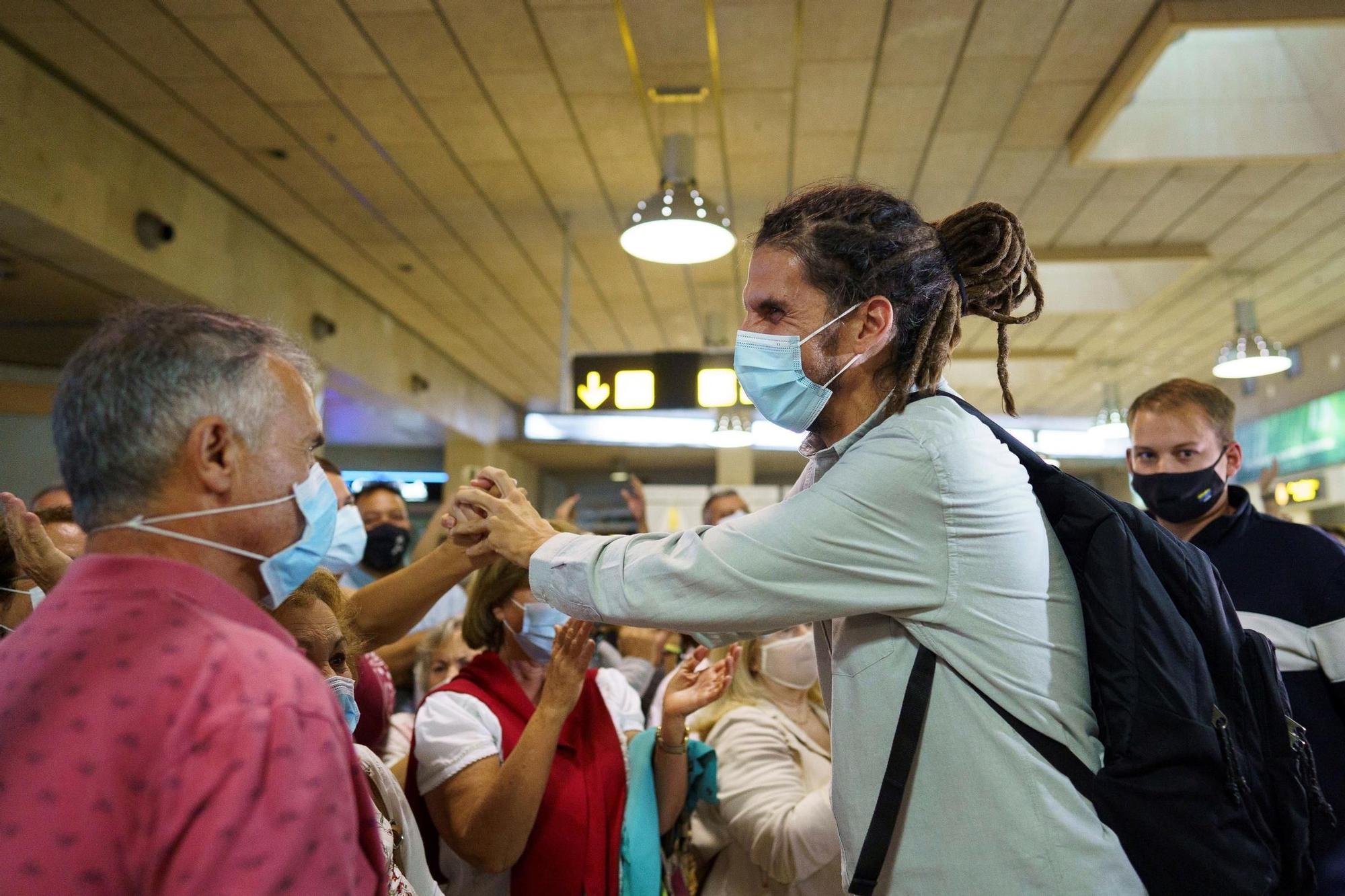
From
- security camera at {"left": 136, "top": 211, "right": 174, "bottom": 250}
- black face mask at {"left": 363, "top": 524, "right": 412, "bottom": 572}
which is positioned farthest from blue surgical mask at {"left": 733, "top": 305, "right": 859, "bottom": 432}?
security camera at {"left": 136, "top": 211, "right": 174, "bottom": 250}

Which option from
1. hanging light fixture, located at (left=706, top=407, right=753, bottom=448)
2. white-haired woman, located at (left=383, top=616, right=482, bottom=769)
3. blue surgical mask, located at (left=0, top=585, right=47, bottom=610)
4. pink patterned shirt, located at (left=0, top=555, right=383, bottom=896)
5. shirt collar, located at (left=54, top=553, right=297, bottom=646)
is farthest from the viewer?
hanging light fixture, located at (left=706, top=407, right=753, bottom=448)

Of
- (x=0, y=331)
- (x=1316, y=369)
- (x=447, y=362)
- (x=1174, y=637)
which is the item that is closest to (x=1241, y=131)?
(x=1174, y=637)

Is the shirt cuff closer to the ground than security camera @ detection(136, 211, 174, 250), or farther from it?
closer to the ground

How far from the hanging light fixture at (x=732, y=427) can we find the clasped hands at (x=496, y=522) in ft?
20.9

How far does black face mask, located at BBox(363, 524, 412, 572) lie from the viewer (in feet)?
16.2

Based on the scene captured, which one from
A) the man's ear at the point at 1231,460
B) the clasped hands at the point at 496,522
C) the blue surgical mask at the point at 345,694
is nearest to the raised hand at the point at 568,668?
the clasped hands at the point at 496,522

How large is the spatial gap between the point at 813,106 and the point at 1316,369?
847cm

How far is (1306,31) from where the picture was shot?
5207 mm

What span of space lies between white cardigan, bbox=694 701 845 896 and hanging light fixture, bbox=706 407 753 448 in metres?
5.45

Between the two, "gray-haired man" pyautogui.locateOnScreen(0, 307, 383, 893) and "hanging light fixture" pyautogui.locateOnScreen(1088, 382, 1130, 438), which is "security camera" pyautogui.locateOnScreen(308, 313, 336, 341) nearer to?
"gray-haired man" pyautogui.locateOnScreen(0, 307, 383, 893)

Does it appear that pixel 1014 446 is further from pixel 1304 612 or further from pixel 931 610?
pixel 1304 612

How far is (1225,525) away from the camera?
2705 millimetres

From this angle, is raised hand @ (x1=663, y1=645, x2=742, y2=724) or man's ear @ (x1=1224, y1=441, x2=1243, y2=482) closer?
raised hand @ (x1=663, y1=645, x2=742, y2=724)

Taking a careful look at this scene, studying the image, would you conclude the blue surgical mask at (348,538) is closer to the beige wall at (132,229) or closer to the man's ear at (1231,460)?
the beige wall at (132,229)
